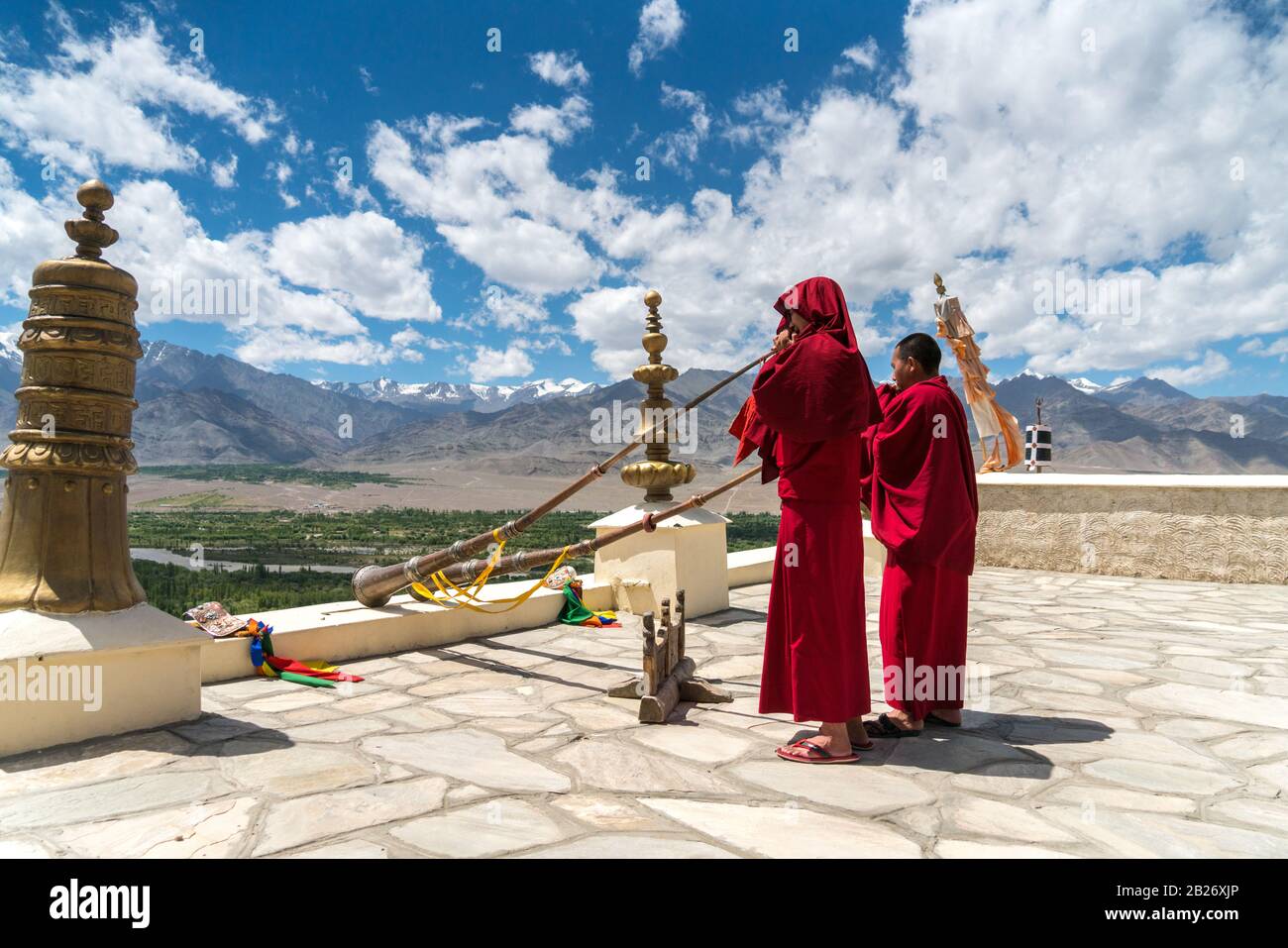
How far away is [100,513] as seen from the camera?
3.65 m

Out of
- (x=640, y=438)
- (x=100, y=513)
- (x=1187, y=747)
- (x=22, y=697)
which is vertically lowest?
(x=1187, y=747)

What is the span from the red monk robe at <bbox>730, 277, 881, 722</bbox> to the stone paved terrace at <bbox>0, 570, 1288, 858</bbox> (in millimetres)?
349

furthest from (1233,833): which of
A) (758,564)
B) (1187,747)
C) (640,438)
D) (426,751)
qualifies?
(758,564)

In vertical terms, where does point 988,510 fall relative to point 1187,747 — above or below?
above

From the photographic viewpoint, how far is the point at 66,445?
11.6ft

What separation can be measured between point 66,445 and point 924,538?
155 inches

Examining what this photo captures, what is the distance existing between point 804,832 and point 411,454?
179822mm

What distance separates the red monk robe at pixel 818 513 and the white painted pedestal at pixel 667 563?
3193mm

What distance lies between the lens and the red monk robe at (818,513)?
346 cm

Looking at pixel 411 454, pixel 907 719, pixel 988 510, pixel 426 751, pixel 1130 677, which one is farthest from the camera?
pixel 411 454

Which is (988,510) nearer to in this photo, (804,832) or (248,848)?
(804,832)

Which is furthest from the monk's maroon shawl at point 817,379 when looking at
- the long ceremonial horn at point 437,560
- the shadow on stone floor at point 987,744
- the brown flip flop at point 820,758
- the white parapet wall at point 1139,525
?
the white parapet wall at point 1139,525

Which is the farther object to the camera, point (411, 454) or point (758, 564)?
point (411, 454)

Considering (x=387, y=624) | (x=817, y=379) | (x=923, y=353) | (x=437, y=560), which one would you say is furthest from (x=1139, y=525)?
(x=387, y=624)
